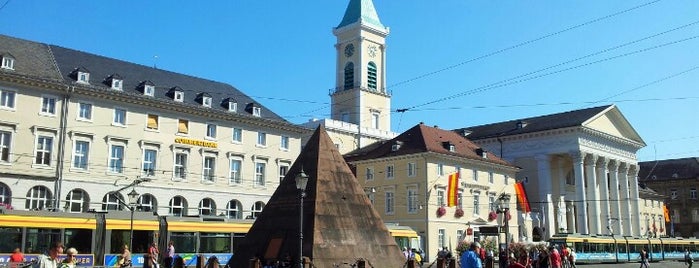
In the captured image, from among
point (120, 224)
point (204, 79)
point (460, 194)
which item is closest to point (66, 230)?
point (120, 224)

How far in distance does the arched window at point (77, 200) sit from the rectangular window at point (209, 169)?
8616 millimetres

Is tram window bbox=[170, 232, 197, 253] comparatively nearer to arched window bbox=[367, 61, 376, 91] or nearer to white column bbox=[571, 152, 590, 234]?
white column bbox=[571, 152, 590, 234]

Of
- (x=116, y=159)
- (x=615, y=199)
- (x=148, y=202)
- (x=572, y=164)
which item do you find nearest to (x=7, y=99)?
(x=116, y=159)

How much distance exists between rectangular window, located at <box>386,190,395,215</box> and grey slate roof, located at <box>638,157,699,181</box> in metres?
66.9

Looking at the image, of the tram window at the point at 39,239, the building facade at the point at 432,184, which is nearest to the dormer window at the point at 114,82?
the tram window at the point at 39,239

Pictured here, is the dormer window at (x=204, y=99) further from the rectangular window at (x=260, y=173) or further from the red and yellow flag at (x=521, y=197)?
the red and yellow flag at (x=521, y=197)

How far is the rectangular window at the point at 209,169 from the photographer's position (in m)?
→ 47.3

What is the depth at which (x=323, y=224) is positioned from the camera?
69.8ft

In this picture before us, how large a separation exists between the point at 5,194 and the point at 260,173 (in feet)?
59.8

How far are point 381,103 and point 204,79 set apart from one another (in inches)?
1318

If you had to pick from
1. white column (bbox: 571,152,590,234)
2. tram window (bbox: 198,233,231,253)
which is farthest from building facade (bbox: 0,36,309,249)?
white column (bbox: 571,152,590,234)

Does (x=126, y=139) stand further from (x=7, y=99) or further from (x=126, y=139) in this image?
(x=7, y=99)

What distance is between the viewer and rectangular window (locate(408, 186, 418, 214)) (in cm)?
5344

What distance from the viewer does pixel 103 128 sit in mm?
42219
